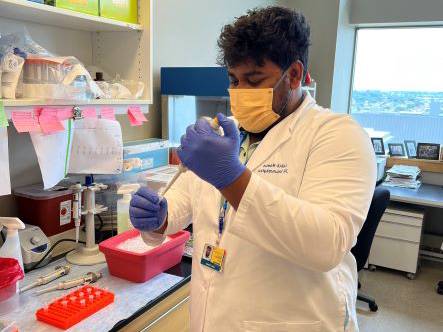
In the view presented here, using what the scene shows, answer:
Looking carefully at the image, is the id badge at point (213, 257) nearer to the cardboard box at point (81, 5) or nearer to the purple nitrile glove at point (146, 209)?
the purple nitrile glove at point (146, 209)

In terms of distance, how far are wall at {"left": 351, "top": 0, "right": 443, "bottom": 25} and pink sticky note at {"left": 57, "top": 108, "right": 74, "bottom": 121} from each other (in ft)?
11.1

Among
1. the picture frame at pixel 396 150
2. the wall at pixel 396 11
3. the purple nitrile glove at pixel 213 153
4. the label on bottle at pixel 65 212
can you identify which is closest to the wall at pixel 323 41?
the wall at pixel 396 11

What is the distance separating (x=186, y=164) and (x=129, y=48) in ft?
3.36

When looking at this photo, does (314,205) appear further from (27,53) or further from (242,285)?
(27,53)

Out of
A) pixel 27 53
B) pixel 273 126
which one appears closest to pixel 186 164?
pixel 273 126

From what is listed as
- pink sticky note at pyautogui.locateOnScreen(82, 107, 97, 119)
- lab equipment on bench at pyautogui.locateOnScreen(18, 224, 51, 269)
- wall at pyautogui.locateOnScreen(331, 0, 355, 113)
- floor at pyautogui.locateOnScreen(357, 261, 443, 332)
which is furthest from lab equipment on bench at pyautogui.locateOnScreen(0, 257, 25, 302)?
wall at pyautogui.locateOnScreen(331, 0, 355, 113)

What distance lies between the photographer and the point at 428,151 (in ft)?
12.6

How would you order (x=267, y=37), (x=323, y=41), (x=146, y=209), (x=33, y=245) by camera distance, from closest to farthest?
1. (x=267, y=37)
2. (x=146, y=209)
3. (x=33, y=245)
4. (x=323, y=41)

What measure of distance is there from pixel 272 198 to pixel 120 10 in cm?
110

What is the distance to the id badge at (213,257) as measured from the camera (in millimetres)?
1023

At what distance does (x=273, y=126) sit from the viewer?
3.55 ft

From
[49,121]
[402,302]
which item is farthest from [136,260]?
[402,302]

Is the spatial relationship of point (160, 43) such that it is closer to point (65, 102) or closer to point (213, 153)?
point (65, 102)

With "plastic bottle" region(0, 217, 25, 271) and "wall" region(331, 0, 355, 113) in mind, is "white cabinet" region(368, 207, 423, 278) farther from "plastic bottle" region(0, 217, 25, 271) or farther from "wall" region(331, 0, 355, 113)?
"plastic bottle" region(0, 217, 25, 271)
